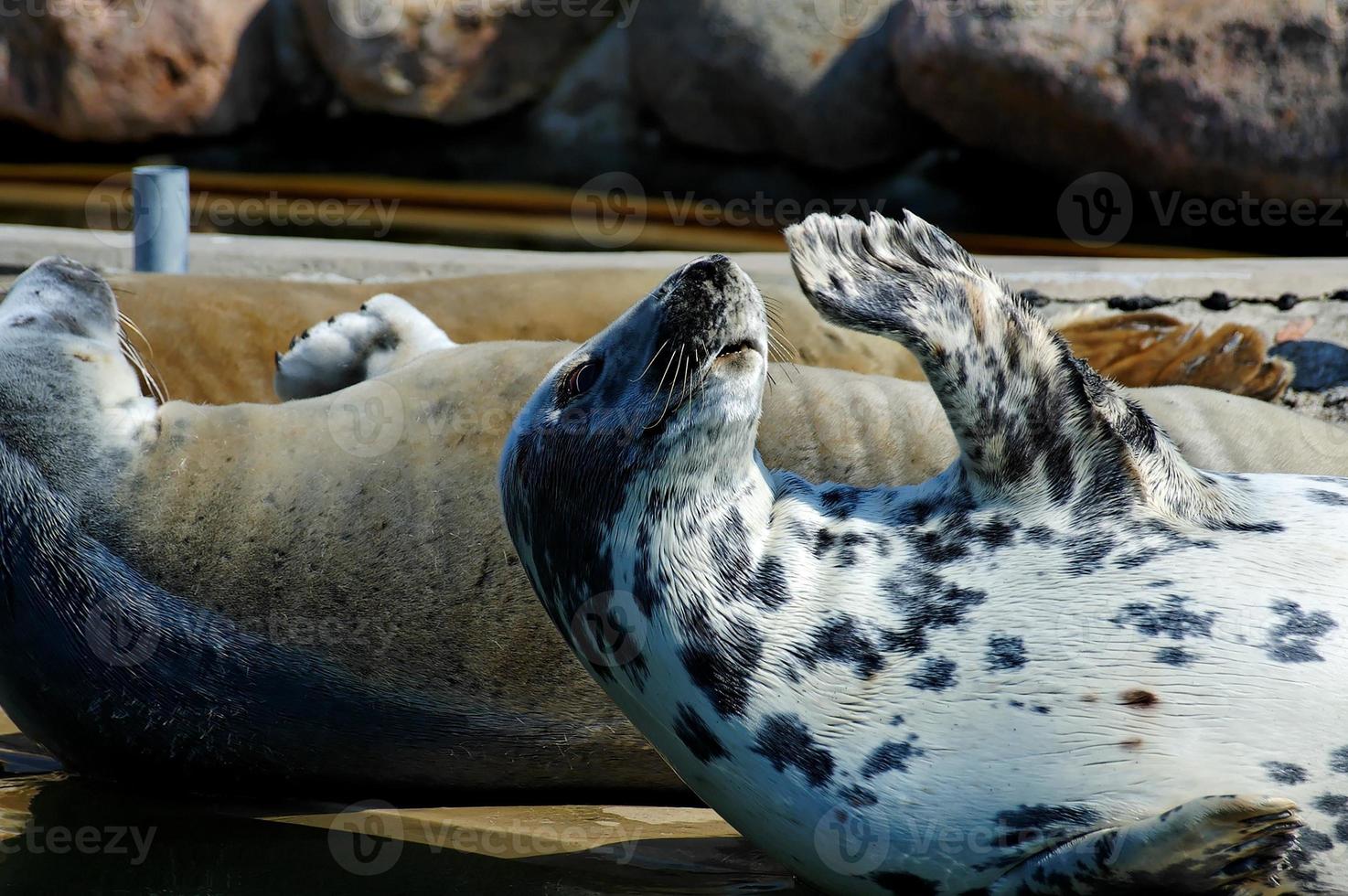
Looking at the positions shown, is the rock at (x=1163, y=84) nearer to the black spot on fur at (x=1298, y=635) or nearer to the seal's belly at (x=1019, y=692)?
the seal's belly at (x=1019, y=692)

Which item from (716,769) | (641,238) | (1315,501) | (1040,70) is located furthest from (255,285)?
(1040,70)

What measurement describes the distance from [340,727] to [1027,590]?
4.77ft

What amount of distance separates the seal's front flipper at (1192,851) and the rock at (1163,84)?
7.05 metres

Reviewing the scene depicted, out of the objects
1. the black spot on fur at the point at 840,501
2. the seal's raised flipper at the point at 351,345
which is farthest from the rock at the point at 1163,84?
the black spot on fur at the point at 840,501

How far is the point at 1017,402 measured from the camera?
237 cm

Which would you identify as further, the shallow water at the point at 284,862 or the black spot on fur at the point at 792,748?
the shallow water at the point at 284,862

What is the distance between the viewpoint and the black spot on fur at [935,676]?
2277mm

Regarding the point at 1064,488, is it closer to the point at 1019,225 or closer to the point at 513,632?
the point at 513,632

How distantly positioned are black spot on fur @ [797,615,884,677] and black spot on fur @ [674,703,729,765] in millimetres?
178

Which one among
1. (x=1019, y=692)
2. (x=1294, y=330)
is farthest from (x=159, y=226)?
(x=1019, y=692)

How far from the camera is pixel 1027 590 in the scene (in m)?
2.32

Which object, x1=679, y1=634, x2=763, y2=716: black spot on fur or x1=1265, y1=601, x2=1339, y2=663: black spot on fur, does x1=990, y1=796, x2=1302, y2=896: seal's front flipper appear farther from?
x1=679, y1=634, x2=763, y2=716: black spot on fur

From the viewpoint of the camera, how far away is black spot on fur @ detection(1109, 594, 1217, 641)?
2229 millimetres

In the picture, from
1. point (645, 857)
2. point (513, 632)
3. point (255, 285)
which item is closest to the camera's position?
point (645, 857)
